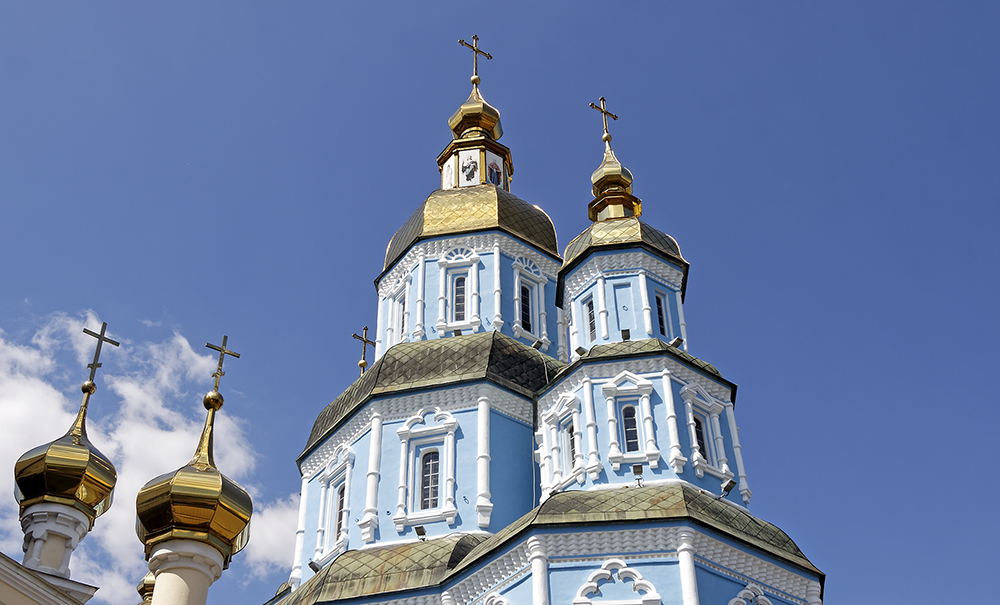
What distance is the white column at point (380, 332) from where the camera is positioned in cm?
2009

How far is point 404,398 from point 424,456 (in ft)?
3.12

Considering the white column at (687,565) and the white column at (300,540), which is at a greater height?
the white column at (300,540)

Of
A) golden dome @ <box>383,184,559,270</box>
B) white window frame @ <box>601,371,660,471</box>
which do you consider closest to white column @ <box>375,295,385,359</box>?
golden dome @ <box>383,184,559,270</box>

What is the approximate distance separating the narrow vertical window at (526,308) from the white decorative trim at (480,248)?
56 centimetres

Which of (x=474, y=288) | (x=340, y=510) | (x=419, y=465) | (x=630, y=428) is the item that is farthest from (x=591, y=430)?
(x=474, y=288)

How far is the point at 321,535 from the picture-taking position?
16.9 meters

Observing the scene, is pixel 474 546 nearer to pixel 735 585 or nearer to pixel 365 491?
pixel 365 491

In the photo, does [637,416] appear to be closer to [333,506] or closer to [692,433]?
[692,433]

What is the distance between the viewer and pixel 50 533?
43.4ft

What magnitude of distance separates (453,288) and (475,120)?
658 cm

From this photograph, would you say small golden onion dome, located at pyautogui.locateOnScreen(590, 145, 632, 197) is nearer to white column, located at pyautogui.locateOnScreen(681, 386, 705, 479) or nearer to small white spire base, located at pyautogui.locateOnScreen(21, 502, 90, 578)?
white column, located at pyautogui.locateOnScreen(681, 386, 705, 479)

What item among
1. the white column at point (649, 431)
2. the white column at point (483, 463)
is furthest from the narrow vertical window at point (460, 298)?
the white column at point (649, 431)

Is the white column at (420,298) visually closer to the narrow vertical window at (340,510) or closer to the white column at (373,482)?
the white column at (373,482)

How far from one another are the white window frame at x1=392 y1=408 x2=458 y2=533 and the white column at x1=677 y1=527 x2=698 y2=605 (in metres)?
4.00
